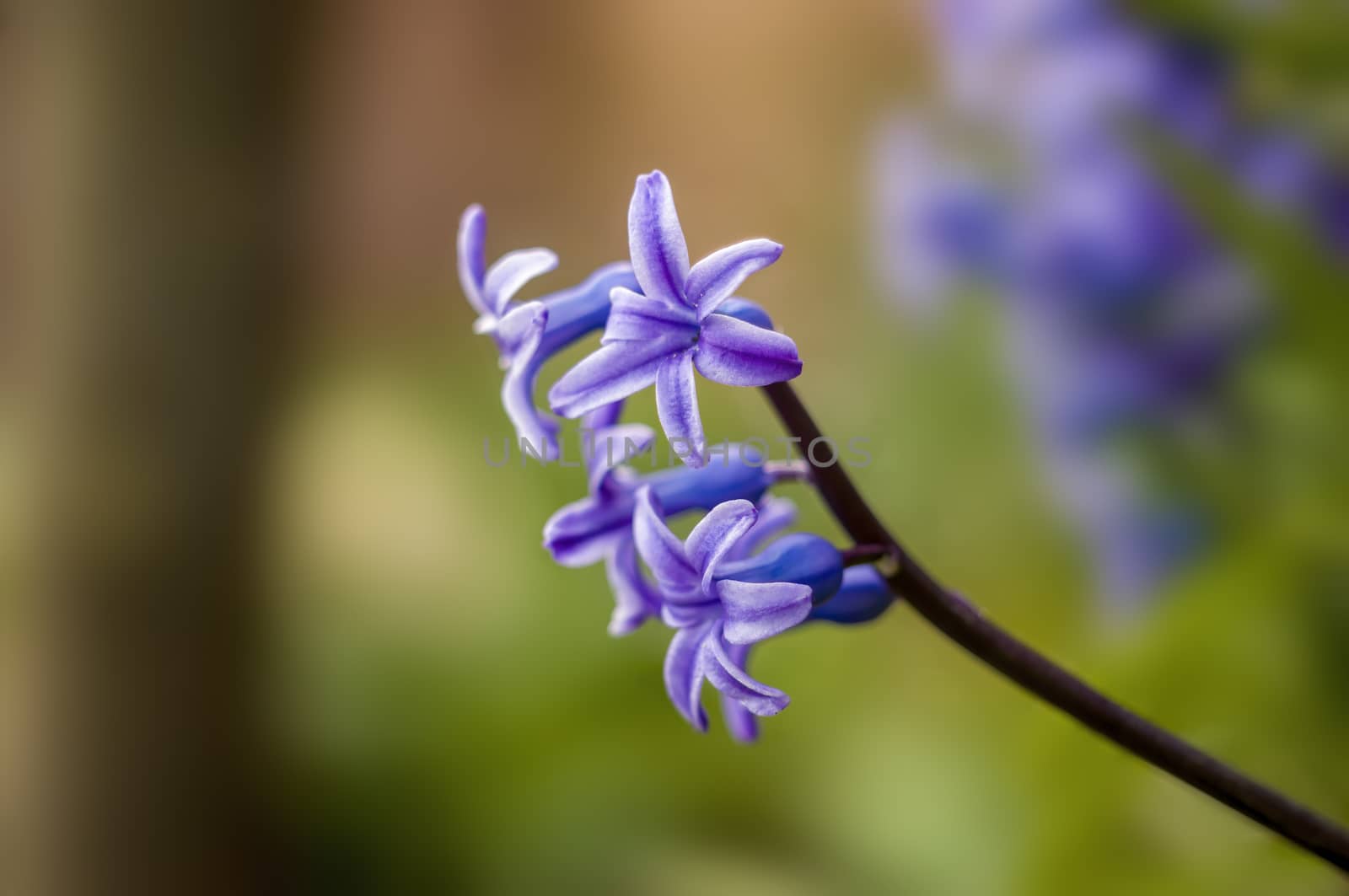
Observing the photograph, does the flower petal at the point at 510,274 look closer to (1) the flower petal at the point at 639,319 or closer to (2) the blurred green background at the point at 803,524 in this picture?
(1) the flower petal at the point at 639,319

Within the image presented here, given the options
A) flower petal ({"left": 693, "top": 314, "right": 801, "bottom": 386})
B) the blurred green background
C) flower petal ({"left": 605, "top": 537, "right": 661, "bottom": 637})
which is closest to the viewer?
flower petal ({"left": 693, "top": 314, "right": 801, "bottom": 386})

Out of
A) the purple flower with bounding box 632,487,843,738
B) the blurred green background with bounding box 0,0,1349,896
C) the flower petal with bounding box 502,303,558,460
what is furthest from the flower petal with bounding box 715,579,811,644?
the blurred green background with bounding box 0,0,1349,896

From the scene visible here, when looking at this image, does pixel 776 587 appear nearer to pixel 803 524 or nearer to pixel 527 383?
pixel 527 383

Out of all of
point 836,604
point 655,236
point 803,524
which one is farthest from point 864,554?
point 803,524

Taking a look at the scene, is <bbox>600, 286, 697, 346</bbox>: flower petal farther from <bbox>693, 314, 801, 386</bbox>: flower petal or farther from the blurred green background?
the blurred green background

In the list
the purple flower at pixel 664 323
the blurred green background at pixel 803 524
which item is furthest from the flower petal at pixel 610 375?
the blurred green background at pixel 803 524

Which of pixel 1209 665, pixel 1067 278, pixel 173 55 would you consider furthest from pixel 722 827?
pixel 173 55

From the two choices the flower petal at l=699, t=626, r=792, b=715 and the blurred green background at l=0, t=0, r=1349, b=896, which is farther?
the blurred green background at l=0, t=0, r=1349, b=896
